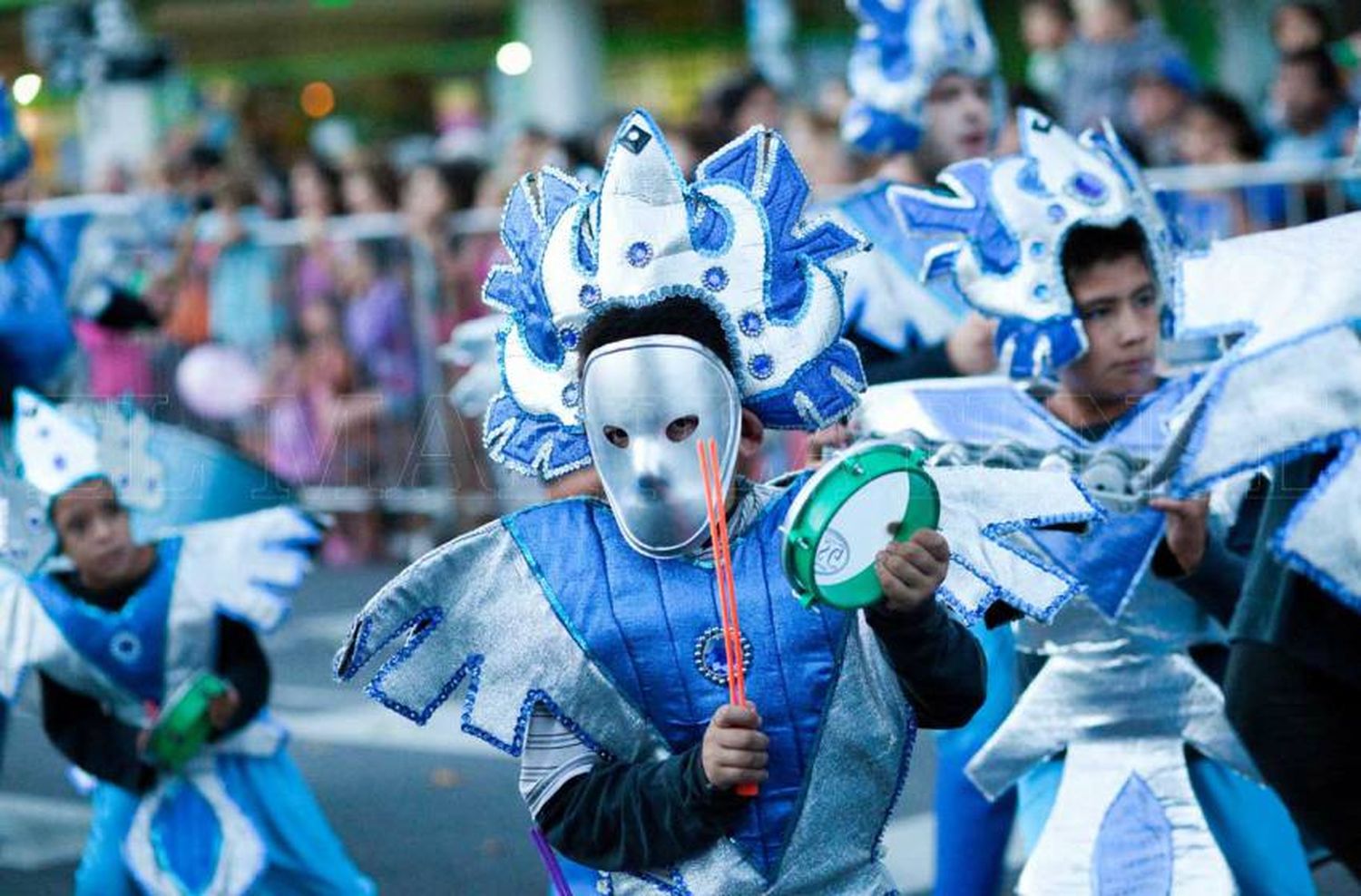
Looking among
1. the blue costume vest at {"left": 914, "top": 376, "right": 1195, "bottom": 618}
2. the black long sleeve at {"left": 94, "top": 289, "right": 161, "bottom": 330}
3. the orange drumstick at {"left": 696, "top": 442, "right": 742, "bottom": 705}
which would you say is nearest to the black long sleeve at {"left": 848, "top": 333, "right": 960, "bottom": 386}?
the blue costume vest at {"left": 914, "top": 376, "right": 1195, "bottom": 618}

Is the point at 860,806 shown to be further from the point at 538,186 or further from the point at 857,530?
the point at 538,186

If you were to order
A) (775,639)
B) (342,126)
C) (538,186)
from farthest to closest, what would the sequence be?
(342,126) < (538,186) < (775,639)

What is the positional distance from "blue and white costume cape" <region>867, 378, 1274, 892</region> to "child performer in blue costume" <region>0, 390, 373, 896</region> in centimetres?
166

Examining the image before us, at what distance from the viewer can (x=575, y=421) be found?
346 centimetres

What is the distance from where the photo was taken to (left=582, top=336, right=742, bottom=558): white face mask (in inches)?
129

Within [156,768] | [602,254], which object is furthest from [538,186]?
[156,768]

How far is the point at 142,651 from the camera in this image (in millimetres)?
5336

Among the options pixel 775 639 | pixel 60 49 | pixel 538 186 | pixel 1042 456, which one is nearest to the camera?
pixel 775 639

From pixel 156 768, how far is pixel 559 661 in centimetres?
220

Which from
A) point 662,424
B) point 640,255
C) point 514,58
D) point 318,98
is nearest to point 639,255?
point 640,255

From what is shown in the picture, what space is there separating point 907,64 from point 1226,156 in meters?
3.34

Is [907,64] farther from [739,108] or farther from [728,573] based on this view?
[739,108]

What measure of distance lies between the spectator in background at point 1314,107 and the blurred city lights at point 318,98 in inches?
586

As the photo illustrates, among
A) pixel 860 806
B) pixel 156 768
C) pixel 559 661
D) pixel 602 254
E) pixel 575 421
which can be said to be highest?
pixel 602 254
